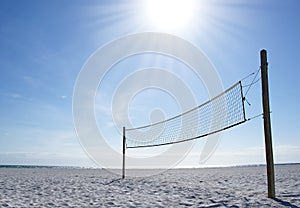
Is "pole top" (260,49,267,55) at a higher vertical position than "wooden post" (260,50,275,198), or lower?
higher

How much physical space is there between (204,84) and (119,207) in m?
5.36

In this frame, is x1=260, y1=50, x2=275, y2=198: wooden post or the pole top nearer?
x1=260, y1=50, x2=275, y2=198: wooden post

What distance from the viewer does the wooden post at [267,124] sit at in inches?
202

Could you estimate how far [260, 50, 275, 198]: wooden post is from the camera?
5129mm

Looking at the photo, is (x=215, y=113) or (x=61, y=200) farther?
(x=215, y=113)

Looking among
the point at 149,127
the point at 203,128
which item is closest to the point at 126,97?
the point at 149,127

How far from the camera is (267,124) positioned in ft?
17.3

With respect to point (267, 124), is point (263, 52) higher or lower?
higher

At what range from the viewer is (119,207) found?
16.2ft

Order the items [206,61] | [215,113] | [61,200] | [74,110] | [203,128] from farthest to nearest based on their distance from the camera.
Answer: [74,110] < [206,61] < [203,128] < [215,113] < [61,200]

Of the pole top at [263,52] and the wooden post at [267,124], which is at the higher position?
the pole top at [263,52]

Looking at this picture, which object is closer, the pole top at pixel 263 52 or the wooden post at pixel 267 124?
the wooden post at pixel 267 124

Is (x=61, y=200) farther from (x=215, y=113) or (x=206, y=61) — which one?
(x=206, y=61)

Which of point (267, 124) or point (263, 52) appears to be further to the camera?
point (263, 52)
